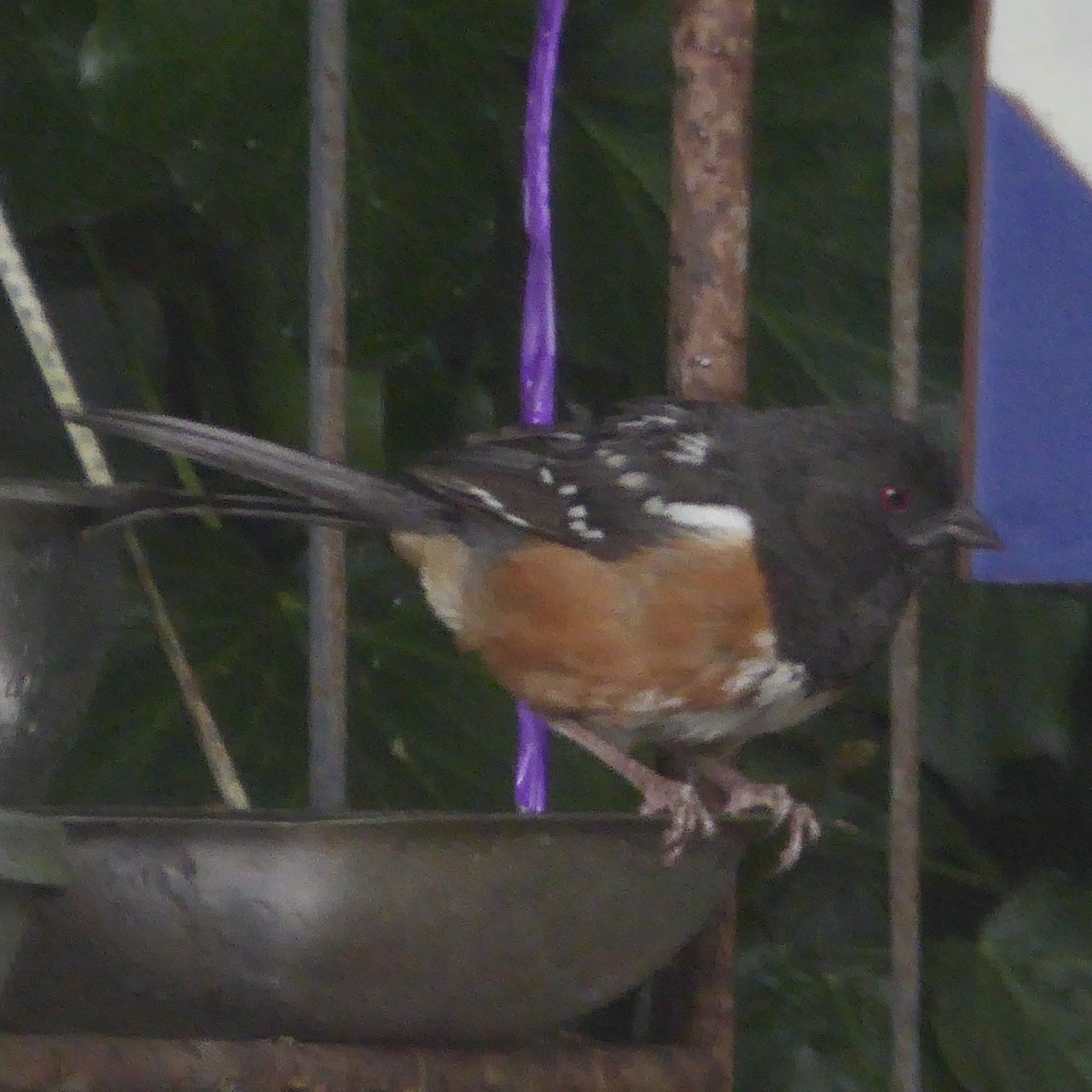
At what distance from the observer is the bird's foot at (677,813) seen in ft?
2.96

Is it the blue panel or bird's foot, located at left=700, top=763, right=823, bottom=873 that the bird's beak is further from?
bird's foot, located at left=700, top=763, right=823, bottom=873

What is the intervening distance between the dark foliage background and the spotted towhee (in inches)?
8.2

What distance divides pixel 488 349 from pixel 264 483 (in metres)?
0.56

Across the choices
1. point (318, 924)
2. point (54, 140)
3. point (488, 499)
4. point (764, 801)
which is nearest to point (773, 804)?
point (764, 801)

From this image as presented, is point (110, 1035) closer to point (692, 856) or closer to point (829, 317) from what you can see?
point (692, 856)

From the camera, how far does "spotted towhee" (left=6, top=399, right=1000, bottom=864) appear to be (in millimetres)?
1179

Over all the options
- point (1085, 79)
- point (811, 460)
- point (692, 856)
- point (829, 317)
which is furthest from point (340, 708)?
point (829, 317)

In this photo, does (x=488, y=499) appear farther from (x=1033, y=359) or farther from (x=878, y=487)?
(x=1033, y=359)

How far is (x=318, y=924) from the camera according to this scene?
794 millimetres

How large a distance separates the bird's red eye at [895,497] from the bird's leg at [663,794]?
21 centimetres

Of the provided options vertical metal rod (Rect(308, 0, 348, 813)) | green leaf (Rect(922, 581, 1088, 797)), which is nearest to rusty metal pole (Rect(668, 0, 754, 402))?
vertical metal rod (Rect(308, 0, 348, 813))

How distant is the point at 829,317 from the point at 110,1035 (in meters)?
0.93

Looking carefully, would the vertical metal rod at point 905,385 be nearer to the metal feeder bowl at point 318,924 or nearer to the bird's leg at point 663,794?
the bird's leg at point 663,794

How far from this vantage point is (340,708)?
107 cm
